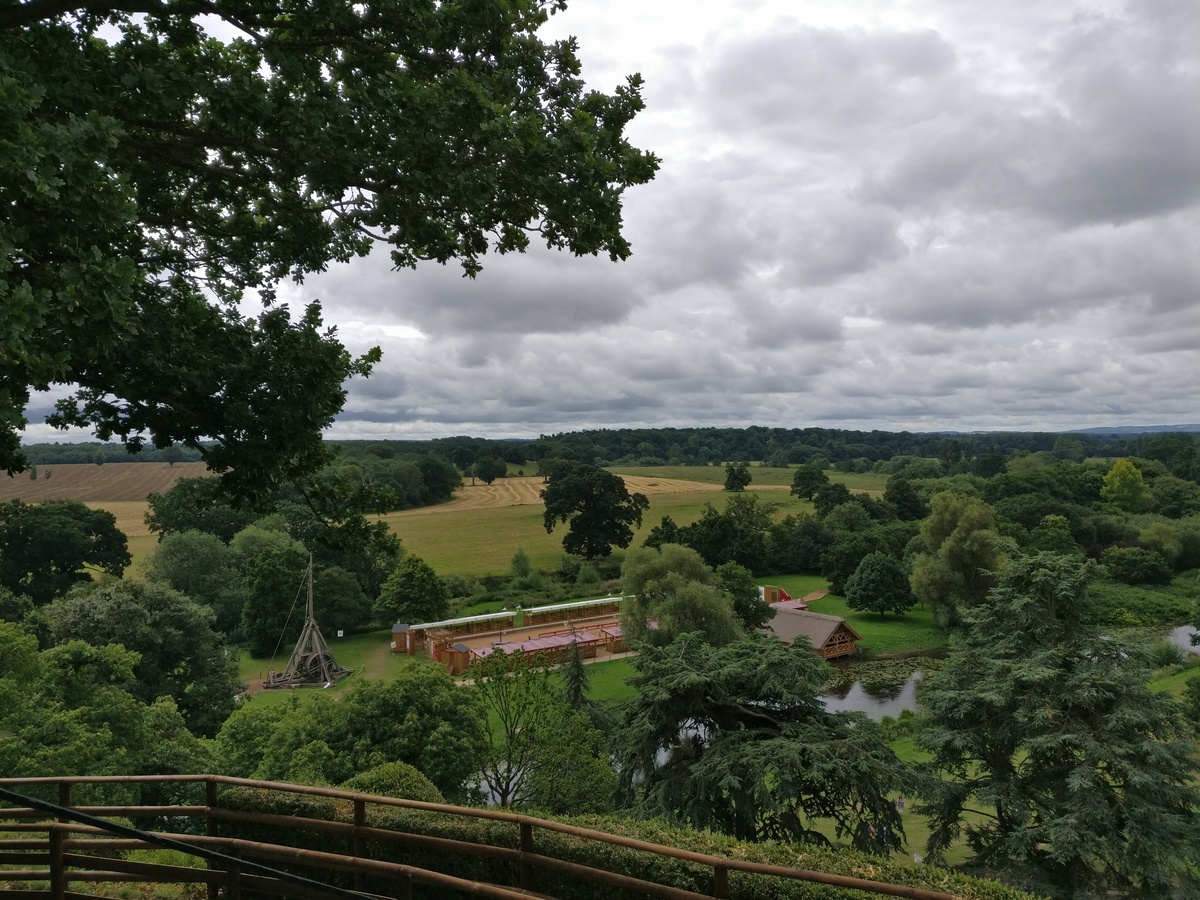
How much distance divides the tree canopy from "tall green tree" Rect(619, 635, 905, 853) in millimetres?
7362

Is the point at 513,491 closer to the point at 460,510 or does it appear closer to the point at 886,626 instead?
the point at 460,510

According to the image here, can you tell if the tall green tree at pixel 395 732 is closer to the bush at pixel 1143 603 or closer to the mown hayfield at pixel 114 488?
the mown hayfield at pixel 114 488

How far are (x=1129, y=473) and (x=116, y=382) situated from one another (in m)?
81.3

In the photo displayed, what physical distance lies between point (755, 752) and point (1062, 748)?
4.73m


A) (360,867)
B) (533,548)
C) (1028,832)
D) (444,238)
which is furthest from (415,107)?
(533,548)

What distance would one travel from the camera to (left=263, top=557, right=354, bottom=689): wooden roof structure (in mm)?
30000

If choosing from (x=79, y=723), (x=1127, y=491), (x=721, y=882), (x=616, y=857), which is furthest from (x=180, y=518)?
(x=1127, y=491)

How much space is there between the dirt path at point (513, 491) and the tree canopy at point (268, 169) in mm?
57215

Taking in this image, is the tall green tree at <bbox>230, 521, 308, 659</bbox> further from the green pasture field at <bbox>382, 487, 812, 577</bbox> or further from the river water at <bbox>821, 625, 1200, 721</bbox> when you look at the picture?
the river water at <bbox>821, 625, 1200, 721</bbox>

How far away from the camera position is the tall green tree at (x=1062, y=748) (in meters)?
9.88

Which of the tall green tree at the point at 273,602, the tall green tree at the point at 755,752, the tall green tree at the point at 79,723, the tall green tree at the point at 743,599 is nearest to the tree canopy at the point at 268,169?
the tall green tree at the point at 755,752

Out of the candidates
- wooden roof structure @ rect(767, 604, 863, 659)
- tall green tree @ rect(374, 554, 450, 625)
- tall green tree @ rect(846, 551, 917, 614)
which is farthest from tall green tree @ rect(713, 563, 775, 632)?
tall green tree @ rect(374, 554, 450, 625)

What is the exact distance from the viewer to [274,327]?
20.7 ft

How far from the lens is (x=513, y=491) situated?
242 ft
